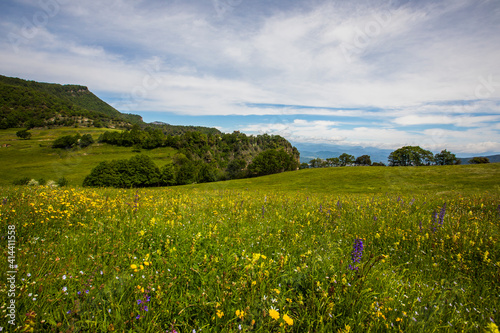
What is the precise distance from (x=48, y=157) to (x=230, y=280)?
539 ft

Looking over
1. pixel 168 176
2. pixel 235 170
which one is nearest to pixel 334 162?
pixel 235 170

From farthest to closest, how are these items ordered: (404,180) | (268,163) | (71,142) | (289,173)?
(71,142) < (268,163) < (289,173) < (404,180)

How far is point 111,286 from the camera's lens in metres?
2.55

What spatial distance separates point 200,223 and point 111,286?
3.00 metres

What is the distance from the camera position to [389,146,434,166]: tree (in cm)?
8670

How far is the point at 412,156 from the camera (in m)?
89.0

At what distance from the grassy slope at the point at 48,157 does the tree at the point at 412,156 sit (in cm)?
11989

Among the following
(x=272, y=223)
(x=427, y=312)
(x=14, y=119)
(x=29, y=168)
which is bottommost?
(x=29, y=168)

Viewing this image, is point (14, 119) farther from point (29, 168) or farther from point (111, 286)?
point (111, 286)

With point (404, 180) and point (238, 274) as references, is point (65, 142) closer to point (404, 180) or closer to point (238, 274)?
point (404, 180)

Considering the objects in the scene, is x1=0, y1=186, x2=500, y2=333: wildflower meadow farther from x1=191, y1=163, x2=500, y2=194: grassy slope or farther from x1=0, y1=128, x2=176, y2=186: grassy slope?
x1=0, y1=128, x2=176, y2=186: grassy slope

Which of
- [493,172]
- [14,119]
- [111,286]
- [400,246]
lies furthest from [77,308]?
[14,119]

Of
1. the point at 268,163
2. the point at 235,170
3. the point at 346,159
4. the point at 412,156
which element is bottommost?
the point at 235,170

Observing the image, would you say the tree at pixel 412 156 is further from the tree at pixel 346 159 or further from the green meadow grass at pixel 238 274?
the green meadow grass at pixel 238 274
